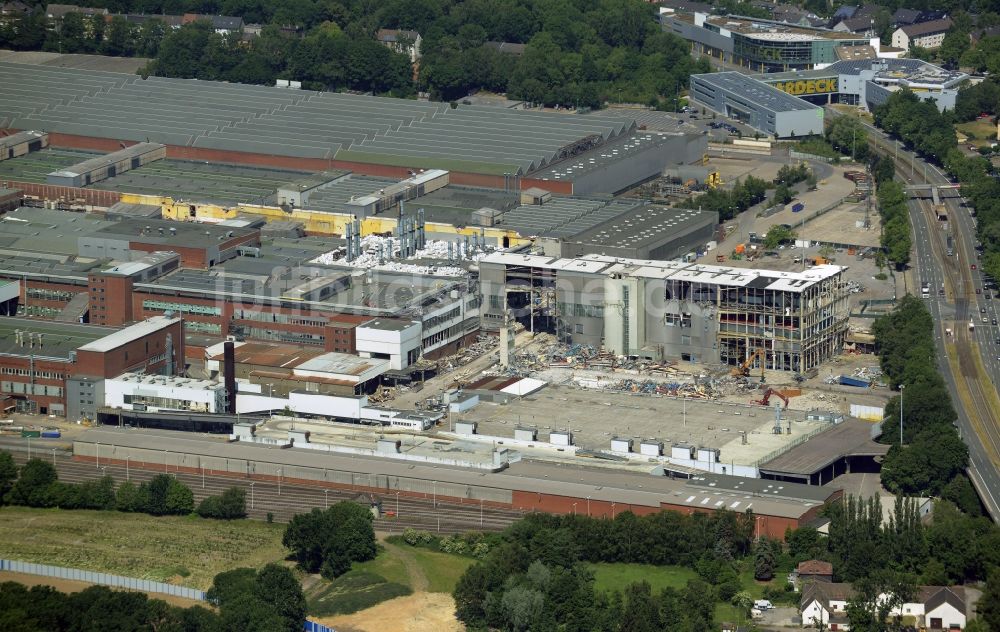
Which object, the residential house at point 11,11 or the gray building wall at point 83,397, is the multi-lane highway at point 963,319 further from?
the residential house at point 11,11

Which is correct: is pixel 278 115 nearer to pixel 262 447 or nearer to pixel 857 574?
pixel 262 447

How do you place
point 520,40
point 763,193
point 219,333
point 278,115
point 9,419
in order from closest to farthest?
point 9,419
point 219,333
point 763,193
point 278,115
point 520,40

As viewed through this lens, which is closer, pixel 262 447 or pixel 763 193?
pixel 262 447

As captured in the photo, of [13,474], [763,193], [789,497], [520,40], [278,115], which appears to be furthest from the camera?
[520,40]

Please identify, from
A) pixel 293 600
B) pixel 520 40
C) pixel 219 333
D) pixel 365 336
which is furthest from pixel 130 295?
pixel 520 40

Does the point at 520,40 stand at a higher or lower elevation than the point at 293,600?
higher

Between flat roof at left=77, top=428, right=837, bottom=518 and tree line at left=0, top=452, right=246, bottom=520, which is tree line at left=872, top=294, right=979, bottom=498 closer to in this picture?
flat roof at left=77, top=428, right=837, bottom=518
